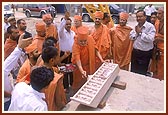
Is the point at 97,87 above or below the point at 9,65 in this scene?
below

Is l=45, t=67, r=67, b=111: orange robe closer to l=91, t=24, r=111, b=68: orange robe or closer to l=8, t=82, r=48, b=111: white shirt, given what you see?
l=8, t=82, r=48, b=111: white shirt

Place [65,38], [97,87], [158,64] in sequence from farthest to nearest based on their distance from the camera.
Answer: [158,64] → [65,38] → [97,87]

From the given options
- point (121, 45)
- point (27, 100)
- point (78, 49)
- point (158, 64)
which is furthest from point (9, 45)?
point (158, 64)

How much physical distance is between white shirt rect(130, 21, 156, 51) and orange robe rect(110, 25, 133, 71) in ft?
0.52

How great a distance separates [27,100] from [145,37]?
2.69m

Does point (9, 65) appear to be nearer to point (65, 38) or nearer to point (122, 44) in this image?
point (65, 38)

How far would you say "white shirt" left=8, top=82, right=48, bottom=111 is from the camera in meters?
2.02

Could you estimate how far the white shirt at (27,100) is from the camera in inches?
79.4

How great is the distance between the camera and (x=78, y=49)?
12.1 ft

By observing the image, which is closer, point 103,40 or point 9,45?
point 9,45

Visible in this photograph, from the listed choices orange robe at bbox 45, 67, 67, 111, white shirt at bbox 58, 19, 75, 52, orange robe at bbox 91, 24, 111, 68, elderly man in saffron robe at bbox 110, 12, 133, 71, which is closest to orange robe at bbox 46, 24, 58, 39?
white shirt at bbox 58, 19, 75, 52

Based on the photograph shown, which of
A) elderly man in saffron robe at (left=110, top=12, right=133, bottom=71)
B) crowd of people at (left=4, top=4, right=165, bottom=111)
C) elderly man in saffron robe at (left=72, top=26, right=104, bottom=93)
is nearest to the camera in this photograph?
crowd of people at (left=4, top=4, right=165, bottom=111)

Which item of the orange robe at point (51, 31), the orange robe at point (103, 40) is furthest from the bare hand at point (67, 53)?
the orange robe at point (103, 40)

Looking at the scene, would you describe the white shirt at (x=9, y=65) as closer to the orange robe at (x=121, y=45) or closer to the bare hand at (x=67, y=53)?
the bare hand at (x=67, y=53)
